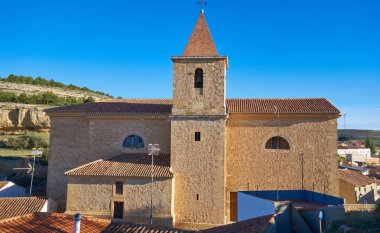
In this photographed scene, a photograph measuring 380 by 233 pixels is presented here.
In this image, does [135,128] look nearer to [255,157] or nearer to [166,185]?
[166,185]

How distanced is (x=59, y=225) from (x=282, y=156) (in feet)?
45.3

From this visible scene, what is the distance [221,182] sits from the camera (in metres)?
17.5

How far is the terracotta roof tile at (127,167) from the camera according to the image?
17.2 metres

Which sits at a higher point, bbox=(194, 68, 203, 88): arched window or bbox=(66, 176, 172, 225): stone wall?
bbox=(194, 68, 203, 88): arched window

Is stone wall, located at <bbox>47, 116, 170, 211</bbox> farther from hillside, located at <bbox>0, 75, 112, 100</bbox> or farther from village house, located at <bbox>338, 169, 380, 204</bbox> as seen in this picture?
hillside, located at <bbox>0, 75, 112, 100</bbox>

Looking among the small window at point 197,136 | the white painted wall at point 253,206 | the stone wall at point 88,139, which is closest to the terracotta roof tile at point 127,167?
the stone wall at point 88,139

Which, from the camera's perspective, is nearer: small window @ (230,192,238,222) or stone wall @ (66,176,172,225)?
stone wall @ (66,176,172,225)

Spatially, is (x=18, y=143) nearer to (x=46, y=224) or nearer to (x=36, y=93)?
(x=36, y=93)

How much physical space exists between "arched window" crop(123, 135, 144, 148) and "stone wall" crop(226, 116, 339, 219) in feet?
18.0

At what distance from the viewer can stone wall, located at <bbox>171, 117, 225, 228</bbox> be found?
57.3 feet

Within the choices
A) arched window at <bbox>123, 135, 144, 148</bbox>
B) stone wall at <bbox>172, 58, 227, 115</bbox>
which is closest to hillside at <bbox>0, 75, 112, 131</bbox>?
arched window at <bbox>123, 135, 144, 148</bbox>

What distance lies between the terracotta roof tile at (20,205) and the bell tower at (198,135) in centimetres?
751

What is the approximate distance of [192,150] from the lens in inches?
709

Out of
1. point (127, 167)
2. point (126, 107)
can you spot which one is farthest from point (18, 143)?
point (127, 167)
